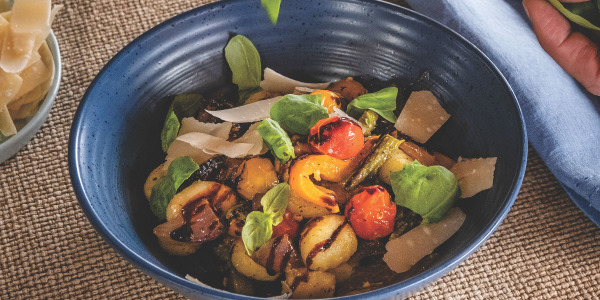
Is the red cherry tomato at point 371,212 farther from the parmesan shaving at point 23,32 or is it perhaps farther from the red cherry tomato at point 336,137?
A: the parmesan shaving at point 23,32

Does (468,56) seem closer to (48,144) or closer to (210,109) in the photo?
(210,109)

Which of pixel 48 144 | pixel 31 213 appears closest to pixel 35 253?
pixel 31 213

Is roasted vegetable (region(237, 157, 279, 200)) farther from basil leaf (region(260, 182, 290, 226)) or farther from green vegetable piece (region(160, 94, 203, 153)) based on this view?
green vegetable piece (region(160, 94, 203, 153))

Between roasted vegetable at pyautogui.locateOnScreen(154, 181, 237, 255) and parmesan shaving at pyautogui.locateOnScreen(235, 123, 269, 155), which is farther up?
parmesan shaving at pyautogui.locateOnScreen(235, 123, 269, 155)

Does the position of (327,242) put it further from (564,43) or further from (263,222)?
(564,43)

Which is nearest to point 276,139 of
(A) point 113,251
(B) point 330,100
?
(B) point 330,100

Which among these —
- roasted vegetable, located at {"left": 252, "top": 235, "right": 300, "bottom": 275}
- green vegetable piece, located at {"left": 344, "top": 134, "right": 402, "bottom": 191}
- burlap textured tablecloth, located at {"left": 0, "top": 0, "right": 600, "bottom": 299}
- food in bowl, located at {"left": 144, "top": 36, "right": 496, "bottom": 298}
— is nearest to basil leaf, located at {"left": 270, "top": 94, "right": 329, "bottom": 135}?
food in bowl, located at {"left": 144, "top": 36, "right": 496, "bottom": 298}
